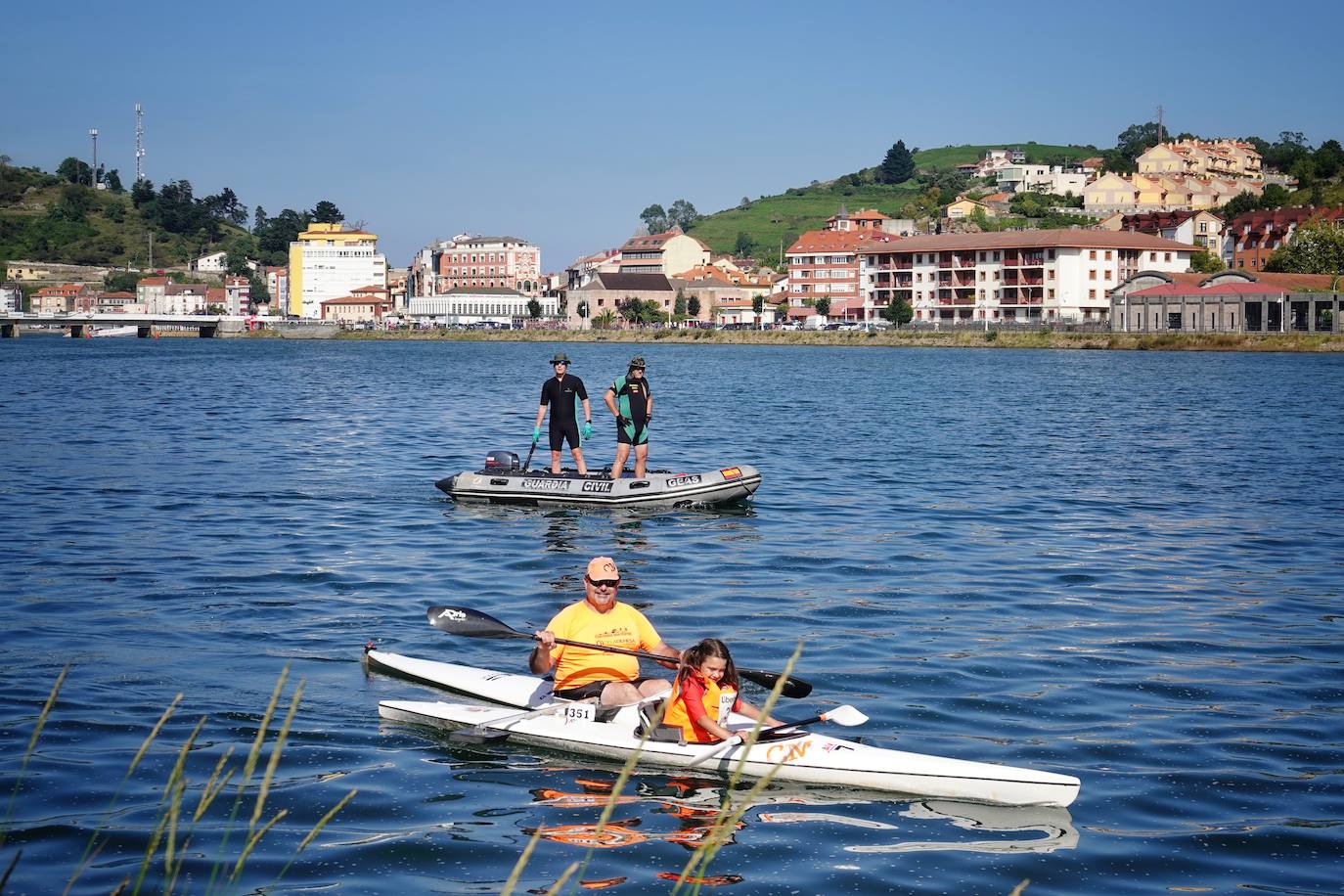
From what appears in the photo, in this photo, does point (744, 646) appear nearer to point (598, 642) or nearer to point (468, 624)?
point (598, 642)

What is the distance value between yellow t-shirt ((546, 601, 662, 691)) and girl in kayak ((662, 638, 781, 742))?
1.01m

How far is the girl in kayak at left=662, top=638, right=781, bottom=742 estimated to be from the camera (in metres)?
9.84

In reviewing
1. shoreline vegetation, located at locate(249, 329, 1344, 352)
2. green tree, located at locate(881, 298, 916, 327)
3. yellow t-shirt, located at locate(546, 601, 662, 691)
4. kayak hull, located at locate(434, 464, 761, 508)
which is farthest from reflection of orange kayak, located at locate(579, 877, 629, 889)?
green tree, located at locate(881, 298, 916, 327)

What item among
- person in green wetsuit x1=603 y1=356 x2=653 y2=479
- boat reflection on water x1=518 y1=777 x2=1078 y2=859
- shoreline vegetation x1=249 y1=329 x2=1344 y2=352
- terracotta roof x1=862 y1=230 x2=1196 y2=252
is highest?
terracotta roof x1=862 y1=230 x2=1196 y2=252

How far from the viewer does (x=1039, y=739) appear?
11000 mm

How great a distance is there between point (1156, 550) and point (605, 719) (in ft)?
39.0

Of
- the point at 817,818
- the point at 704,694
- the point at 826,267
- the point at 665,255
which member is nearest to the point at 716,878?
the point at 817,818

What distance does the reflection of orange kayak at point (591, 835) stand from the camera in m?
8.95

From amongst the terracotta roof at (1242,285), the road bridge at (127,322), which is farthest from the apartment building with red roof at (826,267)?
the road bridge at (127,322)

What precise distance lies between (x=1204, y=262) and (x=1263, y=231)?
11.3 m

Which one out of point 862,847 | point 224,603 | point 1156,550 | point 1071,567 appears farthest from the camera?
point 1156,550

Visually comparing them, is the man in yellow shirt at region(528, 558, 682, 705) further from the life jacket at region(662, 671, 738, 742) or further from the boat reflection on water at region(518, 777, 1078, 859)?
the boat reflection on water at region(518, 777, 1078, 859)

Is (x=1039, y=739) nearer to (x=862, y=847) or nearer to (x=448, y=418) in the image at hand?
(x=862, y=847)

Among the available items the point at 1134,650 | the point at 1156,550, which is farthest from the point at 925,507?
the point at 1134,650
